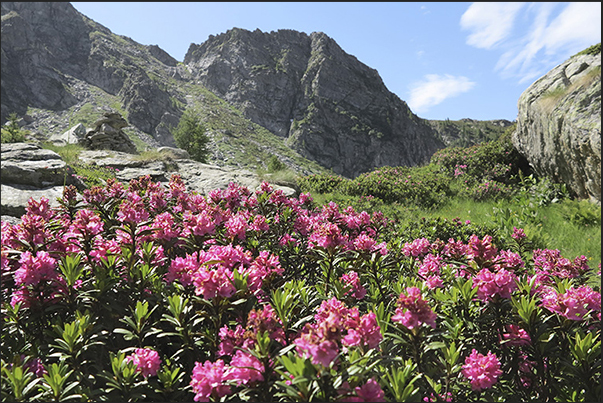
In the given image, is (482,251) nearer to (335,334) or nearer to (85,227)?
(335,334)

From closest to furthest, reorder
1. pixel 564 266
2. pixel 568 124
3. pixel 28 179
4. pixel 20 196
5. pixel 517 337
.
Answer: pixel 517 337, pixel 564 266, pixel 20 196, pixel 28 179, pixel 568 124

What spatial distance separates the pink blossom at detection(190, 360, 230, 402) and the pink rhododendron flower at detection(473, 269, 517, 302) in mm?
1537

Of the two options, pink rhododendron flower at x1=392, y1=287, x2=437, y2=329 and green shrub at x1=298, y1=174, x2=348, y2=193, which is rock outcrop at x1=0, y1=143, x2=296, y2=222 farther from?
pink rhododendron flower at x1=392, y1=287, x2=437, y2=329

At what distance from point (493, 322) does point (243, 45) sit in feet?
497

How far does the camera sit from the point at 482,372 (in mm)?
1586

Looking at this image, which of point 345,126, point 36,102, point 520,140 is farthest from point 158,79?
point 520,140

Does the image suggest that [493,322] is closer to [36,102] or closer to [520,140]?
[520,140]

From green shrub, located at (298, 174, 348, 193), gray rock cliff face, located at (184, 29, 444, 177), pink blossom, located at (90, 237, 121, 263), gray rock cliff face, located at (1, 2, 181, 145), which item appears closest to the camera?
pink blossom, located at (90, 237, 121, 263)

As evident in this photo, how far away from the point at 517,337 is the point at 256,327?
151cm

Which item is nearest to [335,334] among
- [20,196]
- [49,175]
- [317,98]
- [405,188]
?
[20,196]

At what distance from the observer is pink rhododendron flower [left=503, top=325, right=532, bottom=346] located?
1.73 meters

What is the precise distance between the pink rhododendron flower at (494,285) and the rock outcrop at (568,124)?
23.5ft

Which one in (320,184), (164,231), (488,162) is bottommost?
(164,231)

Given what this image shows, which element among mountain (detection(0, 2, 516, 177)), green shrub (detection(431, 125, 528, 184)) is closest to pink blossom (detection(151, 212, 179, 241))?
green shrub (detection(431, 125, 528, 184))
